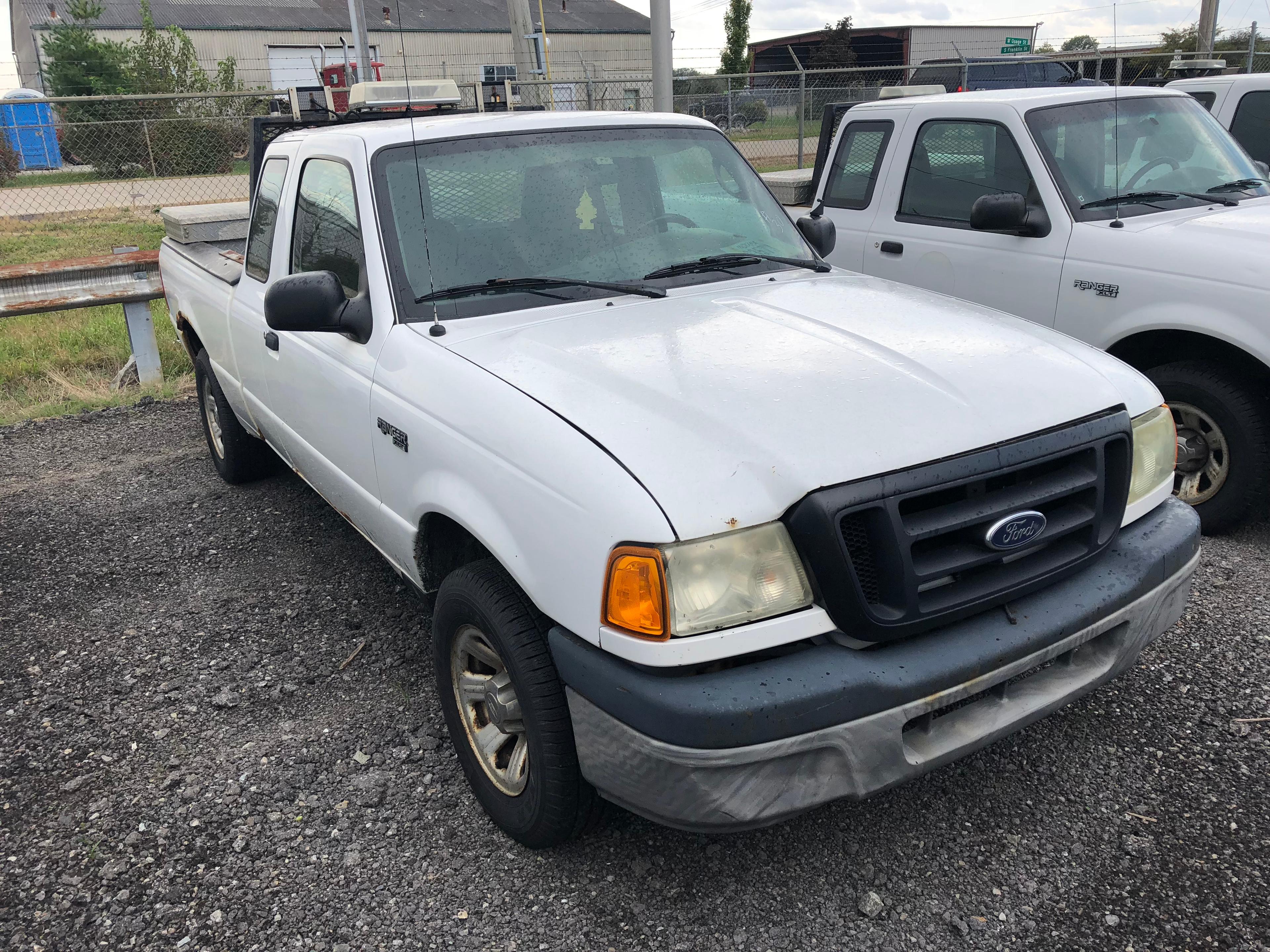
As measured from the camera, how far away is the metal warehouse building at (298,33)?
3759 cm

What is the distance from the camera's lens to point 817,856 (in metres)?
2.77

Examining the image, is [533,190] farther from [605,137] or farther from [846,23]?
[846,23]

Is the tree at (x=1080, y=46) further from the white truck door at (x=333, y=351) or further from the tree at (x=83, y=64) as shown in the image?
the tree at (x=83, y=64)

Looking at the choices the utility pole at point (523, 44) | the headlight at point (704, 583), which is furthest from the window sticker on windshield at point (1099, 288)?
the utility pole at point (523, 44)

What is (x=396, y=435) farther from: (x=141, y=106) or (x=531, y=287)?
(x=141, y=106)

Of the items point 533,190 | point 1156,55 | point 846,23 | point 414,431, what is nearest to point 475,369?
point 414,431

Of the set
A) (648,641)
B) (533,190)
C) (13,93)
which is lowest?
(648,641)

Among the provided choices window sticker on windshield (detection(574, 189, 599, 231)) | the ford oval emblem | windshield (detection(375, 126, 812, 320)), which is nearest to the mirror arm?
windshield (detection(375, 126, 812, 320))

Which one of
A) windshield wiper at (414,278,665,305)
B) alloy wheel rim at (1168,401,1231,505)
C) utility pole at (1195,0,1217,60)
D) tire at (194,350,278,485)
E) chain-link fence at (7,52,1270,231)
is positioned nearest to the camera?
windshield wiper at (414,278,665,305)

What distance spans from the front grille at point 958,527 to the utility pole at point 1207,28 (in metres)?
15.3

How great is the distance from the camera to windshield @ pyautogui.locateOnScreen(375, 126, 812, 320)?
3.27 metres

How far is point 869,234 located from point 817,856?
3.94m

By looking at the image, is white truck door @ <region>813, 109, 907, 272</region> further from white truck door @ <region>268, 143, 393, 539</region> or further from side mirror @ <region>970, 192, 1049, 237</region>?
white truck door @ <region>268, 143, 393, 539</region>

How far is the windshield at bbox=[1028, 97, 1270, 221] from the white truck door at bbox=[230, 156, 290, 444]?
3.61 meters
